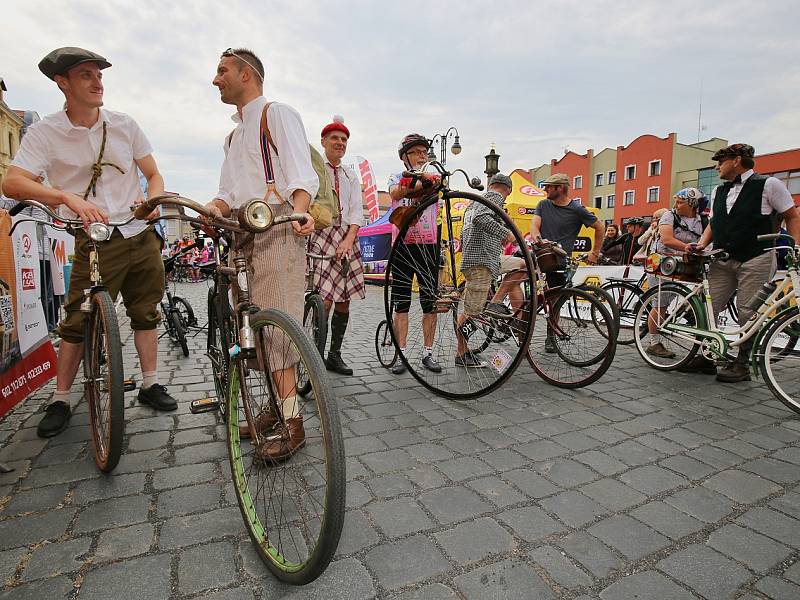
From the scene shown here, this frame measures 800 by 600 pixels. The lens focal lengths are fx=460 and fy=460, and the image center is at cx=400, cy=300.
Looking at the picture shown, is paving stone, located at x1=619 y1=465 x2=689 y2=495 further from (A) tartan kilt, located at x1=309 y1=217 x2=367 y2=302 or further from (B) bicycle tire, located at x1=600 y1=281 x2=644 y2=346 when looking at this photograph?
(B) bicycle tire, located at x1=600 y1=281 x2=644 y2=346

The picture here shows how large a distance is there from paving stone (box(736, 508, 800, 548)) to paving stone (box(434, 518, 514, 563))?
1050mm

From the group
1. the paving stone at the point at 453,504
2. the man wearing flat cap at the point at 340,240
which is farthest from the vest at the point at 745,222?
the paving stone at the point at 453,504

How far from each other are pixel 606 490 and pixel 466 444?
2.57 ft

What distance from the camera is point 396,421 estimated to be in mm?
3068

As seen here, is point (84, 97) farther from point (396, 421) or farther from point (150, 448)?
point (396, 421)

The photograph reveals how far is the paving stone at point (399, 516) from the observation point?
1.86 metres

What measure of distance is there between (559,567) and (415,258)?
2.56m

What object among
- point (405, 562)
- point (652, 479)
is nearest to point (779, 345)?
point (652, 479)

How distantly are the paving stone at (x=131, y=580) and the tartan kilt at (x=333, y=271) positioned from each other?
8.57 feet

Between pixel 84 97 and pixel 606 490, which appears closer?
pixel 606 490

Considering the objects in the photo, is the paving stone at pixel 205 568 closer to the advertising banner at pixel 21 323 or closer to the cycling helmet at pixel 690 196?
the advertising banner at pixel 21 323

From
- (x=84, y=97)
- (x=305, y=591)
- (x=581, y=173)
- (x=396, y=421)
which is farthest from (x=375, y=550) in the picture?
(x=581, y=173)

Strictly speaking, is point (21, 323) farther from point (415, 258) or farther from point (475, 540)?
point (475, 540)

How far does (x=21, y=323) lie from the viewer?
3.41m
